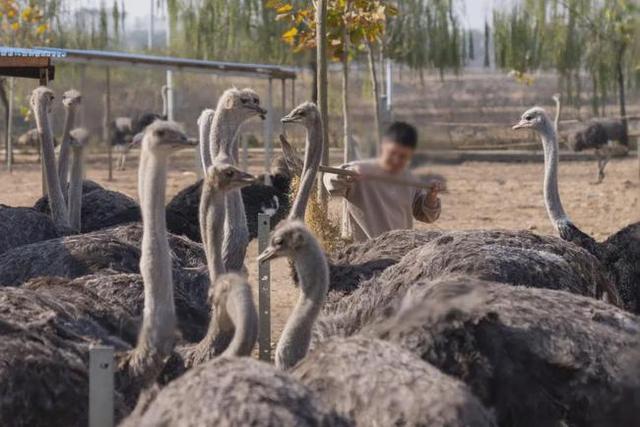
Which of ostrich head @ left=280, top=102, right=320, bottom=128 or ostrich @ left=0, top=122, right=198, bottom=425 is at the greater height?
ostrich head @ left=280, top=102, right=320, bottom=128

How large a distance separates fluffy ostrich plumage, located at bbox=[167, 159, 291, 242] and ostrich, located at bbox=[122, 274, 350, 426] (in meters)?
4.75

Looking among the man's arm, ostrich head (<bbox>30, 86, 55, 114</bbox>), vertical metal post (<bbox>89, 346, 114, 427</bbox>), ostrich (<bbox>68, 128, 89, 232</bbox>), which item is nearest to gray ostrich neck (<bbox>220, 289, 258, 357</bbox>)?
vertical metal post (<bbox>89, 346, 114, 427</bbox>)

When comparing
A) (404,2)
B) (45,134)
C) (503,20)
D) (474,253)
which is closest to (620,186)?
(404,2)

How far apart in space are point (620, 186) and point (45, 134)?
10.2 meters

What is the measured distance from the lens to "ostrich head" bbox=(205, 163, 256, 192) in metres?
4.38

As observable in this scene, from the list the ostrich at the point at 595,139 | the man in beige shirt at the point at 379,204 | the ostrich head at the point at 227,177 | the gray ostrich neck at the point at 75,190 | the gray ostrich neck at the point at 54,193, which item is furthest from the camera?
the ostrich at the point at 595,139

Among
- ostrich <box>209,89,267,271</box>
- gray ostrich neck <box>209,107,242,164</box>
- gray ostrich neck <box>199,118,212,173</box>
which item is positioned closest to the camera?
ostrich <box>209,89,267,271</box>

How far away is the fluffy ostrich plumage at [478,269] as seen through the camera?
4867mm

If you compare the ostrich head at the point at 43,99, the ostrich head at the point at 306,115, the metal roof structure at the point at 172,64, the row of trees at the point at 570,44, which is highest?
the row of trees at the point at 570,44

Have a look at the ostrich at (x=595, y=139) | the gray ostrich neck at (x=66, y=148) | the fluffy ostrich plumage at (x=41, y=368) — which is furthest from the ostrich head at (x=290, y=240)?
the ostrich at (x=595, y=139)

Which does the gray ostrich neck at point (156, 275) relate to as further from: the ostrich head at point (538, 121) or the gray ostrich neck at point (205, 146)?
the ostrich head at point (538, 121)

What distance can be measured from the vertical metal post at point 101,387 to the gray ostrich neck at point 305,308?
563 mm

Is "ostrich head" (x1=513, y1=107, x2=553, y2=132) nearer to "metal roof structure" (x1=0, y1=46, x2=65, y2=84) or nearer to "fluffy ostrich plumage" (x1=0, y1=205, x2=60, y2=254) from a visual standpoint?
"fluffy ostrich plumage" (x1=0, y1=205, x2=60, y2=254)

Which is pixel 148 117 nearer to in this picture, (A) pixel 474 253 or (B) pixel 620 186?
(B) pixel 620 186
